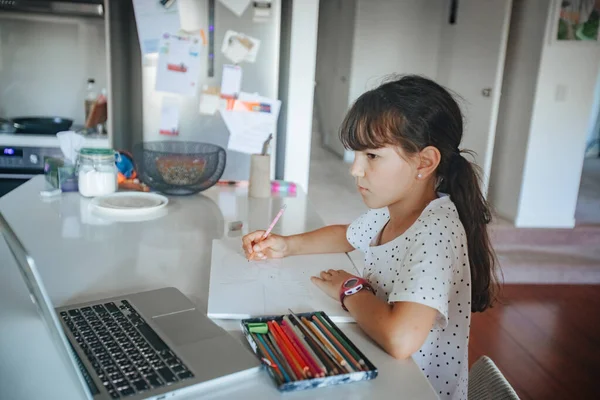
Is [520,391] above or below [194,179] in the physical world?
below

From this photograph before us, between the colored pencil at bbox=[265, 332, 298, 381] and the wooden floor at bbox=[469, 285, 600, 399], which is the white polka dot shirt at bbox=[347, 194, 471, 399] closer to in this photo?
the colored pencil at bbox=[265, 332, 298, 381]

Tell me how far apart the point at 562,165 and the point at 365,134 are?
3.45 meters

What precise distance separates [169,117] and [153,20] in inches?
18.2

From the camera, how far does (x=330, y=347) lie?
0.77 metres

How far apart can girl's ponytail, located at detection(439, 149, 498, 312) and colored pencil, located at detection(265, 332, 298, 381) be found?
18.7 inches

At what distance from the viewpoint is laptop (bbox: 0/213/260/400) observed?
0.61 m

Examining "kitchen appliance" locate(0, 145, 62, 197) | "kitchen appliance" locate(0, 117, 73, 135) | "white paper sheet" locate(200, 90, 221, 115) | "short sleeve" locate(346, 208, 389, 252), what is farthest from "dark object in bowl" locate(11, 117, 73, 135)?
"short sleeve" locate(346, 208, 389, 252)

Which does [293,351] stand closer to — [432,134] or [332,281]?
[332,281]

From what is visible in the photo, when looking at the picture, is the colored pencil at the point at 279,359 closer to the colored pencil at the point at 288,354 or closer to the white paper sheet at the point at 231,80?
the colored pencil at the point at 288,354

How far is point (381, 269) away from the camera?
3.54ft

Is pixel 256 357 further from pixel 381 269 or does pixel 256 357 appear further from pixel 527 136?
pixel 527 136

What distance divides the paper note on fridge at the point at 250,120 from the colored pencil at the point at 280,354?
6.33ft

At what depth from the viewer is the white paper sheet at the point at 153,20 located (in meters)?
2.54

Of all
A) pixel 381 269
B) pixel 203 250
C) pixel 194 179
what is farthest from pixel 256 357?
pixel 194 179
